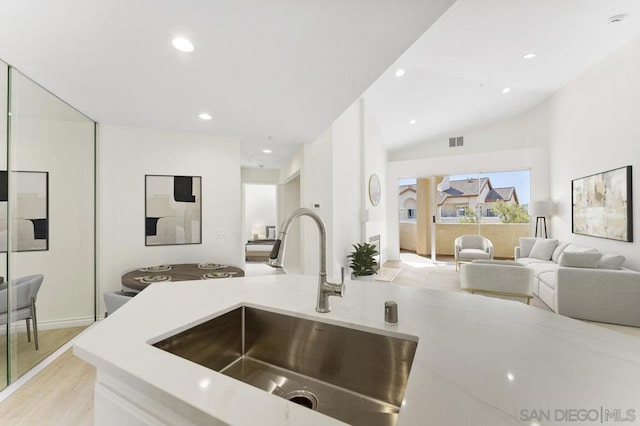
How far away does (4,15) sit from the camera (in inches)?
58.6

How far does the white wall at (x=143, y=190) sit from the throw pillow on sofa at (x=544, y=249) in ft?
17.4

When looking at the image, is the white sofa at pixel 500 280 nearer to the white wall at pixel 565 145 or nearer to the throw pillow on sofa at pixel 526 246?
the white wall at pixel 565 145

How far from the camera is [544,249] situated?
4.98m

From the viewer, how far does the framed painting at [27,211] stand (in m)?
2.02

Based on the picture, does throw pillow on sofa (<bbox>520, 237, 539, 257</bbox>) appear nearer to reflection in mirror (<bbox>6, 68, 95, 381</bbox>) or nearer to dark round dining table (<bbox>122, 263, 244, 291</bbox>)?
dark round dining table (<bbox>122, 263, 244, 291</bbox>)

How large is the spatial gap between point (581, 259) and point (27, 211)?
5.77 metres

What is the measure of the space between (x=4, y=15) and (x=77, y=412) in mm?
2373

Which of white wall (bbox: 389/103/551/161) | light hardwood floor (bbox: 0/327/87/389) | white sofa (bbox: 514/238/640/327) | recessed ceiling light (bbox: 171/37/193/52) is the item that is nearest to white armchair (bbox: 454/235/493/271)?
white sofa (bbox: 514/238/640/327)

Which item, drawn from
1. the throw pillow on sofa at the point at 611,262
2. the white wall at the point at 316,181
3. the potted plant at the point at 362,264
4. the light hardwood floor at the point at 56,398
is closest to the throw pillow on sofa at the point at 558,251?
the throw pillow on sofa at the point at 611,262

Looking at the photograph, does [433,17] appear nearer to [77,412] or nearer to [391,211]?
[77,412]

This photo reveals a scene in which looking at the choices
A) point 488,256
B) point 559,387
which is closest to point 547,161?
point 488,256

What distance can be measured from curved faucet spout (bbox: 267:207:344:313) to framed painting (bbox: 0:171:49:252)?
2423 millimetres

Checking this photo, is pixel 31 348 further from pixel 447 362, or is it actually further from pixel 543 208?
pixel 543 208

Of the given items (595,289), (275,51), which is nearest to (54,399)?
(275,51)
